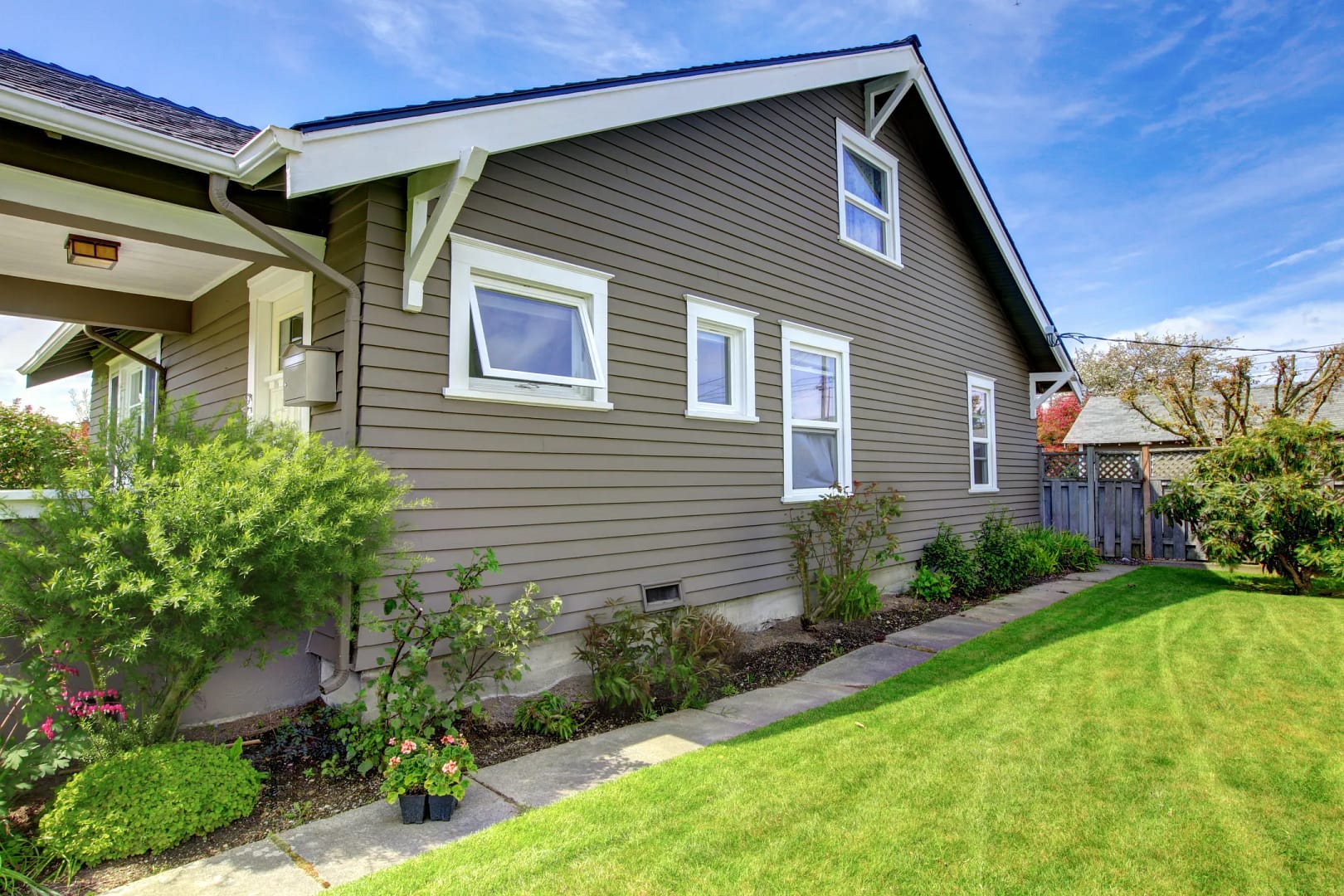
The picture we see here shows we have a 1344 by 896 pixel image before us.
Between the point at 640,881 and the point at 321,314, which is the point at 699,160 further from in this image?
the point at 640,881

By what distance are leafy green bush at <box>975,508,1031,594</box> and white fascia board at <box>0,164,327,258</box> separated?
8.65 meters

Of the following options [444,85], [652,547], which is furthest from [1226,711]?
[444,85]

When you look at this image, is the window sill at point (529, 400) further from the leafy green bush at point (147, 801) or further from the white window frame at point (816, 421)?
the white window frame at point (816, 421)

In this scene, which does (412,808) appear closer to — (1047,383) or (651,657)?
(651,657)

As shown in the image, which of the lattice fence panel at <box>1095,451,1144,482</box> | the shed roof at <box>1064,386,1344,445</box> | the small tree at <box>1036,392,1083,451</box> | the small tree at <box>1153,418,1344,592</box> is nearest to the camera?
the small tree at <box>1153,418,1344,592</box>

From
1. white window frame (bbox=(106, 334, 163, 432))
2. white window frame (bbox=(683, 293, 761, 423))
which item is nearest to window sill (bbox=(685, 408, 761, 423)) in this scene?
white window frame (bbox=(683, 293, 761, 423))

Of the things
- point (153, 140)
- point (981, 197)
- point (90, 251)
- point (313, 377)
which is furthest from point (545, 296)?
point (981, 197)

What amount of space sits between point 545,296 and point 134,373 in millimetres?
6786

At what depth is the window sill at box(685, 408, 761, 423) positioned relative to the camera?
19.0ft

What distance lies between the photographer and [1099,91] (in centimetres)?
1430

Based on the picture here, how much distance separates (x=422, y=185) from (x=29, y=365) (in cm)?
864

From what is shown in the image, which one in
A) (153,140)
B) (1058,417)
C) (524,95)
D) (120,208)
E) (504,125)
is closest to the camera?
(153,140)

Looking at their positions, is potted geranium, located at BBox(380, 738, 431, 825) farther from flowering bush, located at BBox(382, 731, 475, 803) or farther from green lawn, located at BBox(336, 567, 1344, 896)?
green lawn, located at BBox(336, 567, 1344, 896)

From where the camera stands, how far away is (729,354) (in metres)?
6.47
